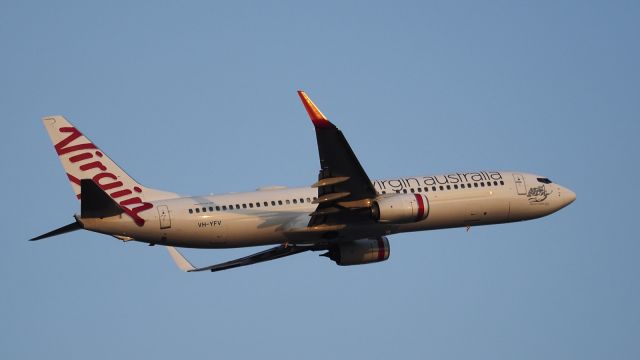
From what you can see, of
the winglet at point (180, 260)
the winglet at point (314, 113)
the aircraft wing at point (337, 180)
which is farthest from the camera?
the winglet at point (180, 260)

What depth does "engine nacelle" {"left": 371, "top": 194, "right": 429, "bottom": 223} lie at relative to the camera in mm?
59281

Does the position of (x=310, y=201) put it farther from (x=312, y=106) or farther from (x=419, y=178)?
(x=312, y=106)

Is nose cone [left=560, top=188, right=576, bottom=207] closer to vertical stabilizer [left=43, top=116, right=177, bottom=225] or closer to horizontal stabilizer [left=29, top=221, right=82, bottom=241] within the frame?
vertical stabilizer [left=43, top=116, right=177, bottom=225]

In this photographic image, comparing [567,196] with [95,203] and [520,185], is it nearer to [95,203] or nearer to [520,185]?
[520,185]

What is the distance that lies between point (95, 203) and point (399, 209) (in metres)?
15.1

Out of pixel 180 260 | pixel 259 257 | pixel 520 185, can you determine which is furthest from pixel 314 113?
pixel 180 260

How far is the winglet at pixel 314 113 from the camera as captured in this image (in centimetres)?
5200

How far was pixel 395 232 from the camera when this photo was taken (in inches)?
2530

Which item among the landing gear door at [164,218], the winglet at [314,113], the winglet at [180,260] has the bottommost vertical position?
the winglet at [180,260]

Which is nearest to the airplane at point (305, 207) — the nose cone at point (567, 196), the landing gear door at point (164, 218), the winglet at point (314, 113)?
the landing gear door at point (164, 218)

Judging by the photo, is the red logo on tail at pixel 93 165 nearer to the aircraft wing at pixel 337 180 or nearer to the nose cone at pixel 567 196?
the aircraft wing at pixel 337 180

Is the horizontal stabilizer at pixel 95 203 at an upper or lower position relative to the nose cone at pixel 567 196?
lower

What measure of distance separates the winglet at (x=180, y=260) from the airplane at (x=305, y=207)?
2895 millimetres

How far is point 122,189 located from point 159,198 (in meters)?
2.05
